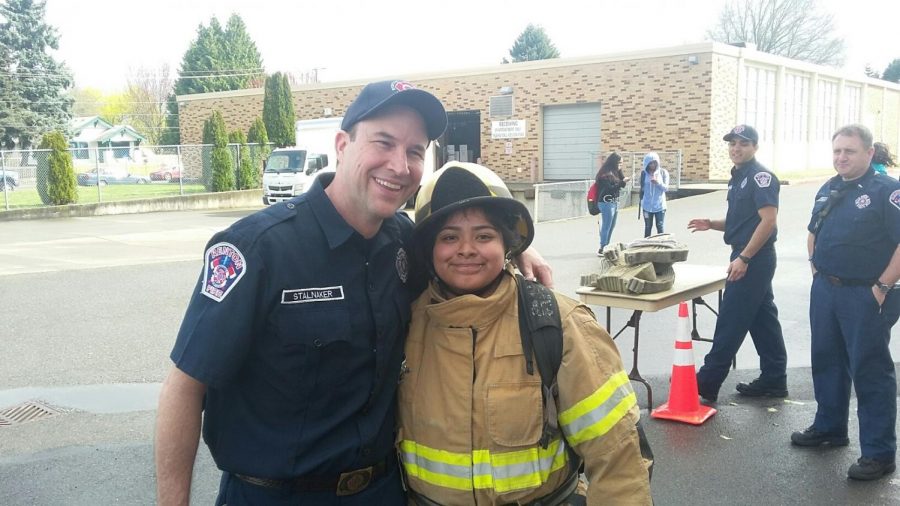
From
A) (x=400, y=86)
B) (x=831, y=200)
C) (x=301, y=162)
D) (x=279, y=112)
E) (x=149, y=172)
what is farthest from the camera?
(x=279, y=112)

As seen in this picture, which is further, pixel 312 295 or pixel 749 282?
pixel 749 282

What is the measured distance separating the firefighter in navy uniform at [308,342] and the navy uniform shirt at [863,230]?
3.45 m

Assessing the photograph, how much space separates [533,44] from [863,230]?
55773 mm

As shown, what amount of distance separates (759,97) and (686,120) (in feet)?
16.2

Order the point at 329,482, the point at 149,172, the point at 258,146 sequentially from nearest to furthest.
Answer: the point at 329,482
the point at 149,172
the point at 258,146

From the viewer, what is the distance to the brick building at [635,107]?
25.3 meters

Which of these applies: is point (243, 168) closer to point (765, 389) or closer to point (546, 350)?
point (765, 389)

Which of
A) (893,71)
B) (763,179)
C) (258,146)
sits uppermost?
(893,71)

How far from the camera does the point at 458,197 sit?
2.15m

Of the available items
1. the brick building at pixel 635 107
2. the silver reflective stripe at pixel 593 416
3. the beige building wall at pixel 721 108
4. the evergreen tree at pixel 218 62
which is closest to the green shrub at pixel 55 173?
the brick building at pixel 635 107

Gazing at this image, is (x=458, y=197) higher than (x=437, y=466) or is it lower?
higher

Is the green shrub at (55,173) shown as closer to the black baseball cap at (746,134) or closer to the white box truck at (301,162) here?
the white box truck at (301,162)

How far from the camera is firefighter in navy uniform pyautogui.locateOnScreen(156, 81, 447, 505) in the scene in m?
1.78

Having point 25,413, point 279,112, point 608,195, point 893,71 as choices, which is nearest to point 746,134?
point 25,413
